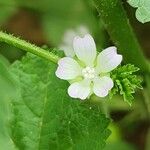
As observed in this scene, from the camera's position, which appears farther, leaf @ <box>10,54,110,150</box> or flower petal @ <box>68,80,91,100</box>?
leaf @ <box>10,54,110,150</box>

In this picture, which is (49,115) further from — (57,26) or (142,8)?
(57,26)

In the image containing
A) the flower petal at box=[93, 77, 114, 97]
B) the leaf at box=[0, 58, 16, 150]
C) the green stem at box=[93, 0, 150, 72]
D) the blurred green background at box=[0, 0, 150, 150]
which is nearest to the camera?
the flower petal at box=[93, 77, 114, 97]

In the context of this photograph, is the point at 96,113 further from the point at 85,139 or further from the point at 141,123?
the point at 141,123

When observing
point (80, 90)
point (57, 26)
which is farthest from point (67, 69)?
point (57, 26)

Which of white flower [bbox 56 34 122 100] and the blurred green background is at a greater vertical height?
white flower [bbox 56 34 122 100]

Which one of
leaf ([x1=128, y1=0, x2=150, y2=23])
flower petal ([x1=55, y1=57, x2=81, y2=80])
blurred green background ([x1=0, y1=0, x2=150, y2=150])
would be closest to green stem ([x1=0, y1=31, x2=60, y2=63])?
flower petal ([x1=55, y1=57, x2=81, y2=80])

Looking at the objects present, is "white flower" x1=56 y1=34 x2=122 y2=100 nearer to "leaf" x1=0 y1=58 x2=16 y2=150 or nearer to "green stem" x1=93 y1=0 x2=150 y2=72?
"green stem" x1=93 y1=0 x2=150 y2=72

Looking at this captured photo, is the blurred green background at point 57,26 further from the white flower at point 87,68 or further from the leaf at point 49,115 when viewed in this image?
the white flower at point 87,68
